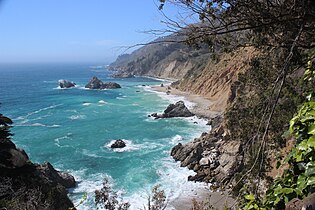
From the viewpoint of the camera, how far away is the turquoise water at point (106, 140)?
20688 millimetres

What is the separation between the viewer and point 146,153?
86.0 feet

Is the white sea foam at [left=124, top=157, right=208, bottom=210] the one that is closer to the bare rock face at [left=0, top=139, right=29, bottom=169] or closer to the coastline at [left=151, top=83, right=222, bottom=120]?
the bare rock face at [left=0, top=139, right=29, bottom=169]

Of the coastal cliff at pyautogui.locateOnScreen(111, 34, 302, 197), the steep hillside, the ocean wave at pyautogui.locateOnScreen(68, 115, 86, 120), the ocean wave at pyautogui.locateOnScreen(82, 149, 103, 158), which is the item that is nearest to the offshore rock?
the ocean wave at pyautogui.locateOnScreen(82, 149, 103, 158)

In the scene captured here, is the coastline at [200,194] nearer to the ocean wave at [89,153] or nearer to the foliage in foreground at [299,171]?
the foliage in foreground at [299,171]

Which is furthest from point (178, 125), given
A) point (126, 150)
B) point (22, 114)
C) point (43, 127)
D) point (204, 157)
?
point (22, 114)

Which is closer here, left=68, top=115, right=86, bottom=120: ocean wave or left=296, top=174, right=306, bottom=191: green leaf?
left=296, top=174, right=306, bottom=191: green leaf

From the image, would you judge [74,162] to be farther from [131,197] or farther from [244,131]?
[244,131]

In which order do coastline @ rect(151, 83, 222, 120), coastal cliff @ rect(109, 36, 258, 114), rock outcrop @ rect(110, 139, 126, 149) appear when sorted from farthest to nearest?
coastline @ rect(151, 83, 222, 120), rock outcrop @ rect(110, 139, 126, 149), coastal cliff @ rect(109, 36, 258, 114)

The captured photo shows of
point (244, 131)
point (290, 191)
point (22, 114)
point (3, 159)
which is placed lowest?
point (22, 114)

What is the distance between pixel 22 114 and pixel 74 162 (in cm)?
2404

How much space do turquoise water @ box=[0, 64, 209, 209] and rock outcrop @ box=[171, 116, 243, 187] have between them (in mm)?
918

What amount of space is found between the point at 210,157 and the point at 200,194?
15.0 feet

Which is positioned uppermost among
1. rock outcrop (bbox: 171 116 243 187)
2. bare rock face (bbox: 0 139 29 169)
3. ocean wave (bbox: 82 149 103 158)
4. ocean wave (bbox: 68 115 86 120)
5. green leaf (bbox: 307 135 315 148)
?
green leaf (bbox: 307 135 315 148)

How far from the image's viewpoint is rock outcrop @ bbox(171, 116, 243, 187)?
64.5ft
